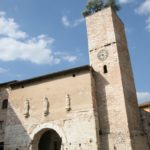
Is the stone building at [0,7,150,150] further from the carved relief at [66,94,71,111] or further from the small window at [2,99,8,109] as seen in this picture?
the small window at [2,99,8,109]

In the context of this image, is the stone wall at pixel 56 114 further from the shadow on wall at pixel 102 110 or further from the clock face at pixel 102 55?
the clock face at pixel 102 55

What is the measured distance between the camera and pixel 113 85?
62.3 feet

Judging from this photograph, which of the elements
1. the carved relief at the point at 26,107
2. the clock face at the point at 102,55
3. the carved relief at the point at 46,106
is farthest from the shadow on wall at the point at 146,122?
the carved relief at the point at 26,107

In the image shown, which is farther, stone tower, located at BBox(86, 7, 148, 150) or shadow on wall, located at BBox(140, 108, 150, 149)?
shadow on wall, located at BBox(140, 108, 150, 149)

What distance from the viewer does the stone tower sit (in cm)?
1761

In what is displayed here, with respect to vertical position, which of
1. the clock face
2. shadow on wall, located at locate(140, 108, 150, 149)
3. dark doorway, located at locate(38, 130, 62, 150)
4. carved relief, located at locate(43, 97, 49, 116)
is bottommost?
dark doorway, located at locate(38, 130, 62, 150)

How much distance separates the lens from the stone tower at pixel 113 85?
1761cm

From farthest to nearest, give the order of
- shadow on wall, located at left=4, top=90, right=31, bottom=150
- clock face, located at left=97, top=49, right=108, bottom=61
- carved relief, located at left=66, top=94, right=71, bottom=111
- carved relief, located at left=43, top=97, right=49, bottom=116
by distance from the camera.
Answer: clock face, located at left=97, top=49, right=108, bottom=61
shadow on wall, located at left=4, top=90, right=31, bottom=150
carved relief, located at left=43, top=97, right=49, bottom=116
carved relief, located at left=66, top=94, right=71, bottom=111

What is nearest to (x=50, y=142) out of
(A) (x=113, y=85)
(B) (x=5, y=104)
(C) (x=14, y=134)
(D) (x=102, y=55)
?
(C) (x=14, y=134)

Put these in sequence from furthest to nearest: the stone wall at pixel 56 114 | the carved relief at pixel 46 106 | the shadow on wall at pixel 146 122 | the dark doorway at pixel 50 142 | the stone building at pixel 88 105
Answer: the dark doorway at pixel 50 142
the shadow on wall at pixel 146 122
the carved relief at pixel 46 106
the stone wall at pixel 56 114
the stone building at pixel 88 105

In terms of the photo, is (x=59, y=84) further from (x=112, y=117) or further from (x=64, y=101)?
(x=112, y=117)

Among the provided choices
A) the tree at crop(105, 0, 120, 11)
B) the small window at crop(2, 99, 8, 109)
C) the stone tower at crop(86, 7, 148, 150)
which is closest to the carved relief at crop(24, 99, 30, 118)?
the small window at crop(2, 99, 8, 109)

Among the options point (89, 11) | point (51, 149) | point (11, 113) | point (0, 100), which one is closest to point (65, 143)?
point (51, 149)

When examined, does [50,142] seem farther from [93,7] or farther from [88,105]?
[93,7]
